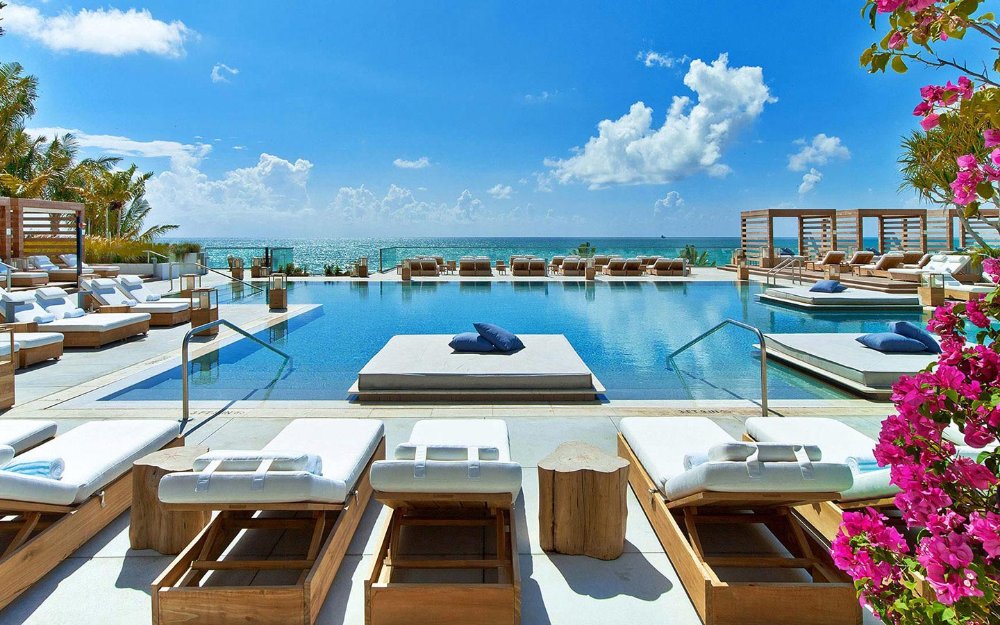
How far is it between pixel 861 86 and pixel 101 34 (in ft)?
147

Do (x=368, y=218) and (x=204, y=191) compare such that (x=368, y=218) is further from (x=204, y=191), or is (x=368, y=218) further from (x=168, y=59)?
(x=168, y=59)

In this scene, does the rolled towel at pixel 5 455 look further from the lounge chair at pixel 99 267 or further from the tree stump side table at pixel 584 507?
the lounge chair at pixel 99 267

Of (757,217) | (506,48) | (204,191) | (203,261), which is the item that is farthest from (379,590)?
(204,191)

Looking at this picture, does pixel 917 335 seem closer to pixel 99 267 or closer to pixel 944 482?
pixel 944 482

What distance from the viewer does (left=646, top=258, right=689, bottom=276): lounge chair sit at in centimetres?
2117

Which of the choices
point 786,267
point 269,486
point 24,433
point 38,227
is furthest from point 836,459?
point 38,227

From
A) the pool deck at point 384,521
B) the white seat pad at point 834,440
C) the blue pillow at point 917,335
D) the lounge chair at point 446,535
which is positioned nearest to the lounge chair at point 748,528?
the pool deck at point 384,521

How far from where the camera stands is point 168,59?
35875mm

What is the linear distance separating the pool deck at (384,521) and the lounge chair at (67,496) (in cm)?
8

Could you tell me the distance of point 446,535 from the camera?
304 centimetres

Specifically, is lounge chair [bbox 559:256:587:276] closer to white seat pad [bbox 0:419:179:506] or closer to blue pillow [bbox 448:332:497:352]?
blue pillow [bbox 448:332:497:352]

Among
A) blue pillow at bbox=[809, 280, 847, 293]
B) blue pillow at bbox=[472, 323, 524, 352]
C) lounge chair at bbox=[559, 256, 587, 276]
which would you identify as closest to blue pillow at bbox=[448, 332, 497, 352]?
blue pillow at bbox=[472, 323, 524, 352]

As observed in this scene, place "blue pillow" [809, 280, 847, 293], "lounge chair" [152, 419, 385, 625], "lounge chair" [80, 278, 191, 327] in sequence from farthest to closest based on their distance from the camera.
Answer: "blue pillow" [809, 280, 847, 293] < "lounge chair" [80, 278, 191, 327] < "lounge chair" [152, 419, 385, 625]

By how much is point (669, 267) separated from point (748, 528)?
746 inches
